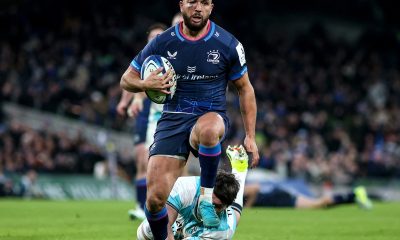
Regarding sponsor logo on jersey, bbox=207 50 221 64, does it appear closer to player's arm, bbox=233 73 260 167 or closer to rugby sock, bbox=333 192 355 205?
player's arm, bbox=233 73 260 167

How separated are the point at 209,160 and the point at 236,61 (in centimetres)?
102

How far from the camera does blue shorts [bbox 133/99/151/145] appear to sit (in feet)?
42.6

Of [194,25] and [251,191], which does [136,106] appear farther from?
[251,191]

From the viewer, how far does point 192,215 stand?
29.2 feet

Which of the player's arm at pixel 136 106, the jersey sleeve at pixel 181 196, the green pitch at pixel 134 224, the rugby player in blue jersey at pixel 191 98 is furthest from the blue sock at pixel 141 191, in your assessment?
the rugby player in blue jersey at pixel 191 98

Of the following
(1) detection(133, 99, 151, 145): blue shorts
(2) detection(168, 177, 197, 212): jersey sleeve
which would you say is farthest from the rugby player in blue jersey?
(1) detection(133, 99, 151, 145): blue shorts

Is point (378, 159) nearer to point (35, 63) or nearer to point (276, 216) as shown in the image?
point (35, 63)

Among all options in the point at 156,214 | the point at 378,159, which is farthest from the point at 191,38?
the point at 378,159

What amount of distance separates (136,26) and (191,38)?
2622 cm

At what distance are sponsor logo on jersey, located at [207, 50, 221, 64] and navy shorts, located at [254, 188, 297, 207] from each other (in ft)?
33.1

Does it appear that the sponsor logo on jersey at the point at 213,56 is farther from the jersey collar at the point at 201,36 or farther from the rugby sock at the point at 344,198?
the rugby sock at the point at 344,198

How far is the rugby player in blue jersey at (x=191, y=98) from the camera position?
8.12 meters

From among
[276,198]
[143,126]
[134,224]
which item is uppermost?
[143,126]

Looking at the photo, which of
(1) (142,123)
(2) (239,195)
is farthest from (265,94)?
(2) (239,195)
